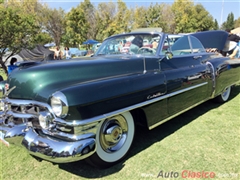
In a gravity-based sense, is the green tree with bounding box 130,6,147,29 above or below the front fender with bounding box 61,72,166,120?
above

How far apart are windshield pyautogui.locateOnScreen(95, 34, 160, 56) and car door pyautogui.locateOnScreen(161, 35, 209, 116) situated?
0.31m

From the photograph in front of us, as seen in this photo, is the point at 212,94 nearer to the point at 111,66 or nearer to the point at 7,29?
the point at 111,66

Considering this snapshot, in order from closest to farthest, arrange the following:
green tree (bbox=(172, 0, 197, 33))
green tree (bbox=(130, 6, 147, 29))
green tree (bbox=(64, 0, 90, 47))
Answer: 1. green tree (bbox=(64, 0, 90, 47))
2. green tree (bbox=(130, 6, 147, 29))
3. green tree (bbox=(172, 0, 197, 33))

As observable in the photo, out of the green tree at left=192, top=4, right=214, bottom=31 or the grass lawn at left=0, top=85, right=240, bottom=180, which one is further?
the green tree at left=192, top=4, right=214, bottom=31

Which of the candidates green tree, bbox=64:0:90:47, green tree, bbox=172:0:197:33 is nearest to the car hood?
green tree, bbox=64:0:90:47

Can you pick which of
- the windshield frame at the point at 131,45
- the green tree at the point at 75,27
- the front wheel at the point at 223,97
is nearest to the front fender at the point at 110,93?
the windshield frame at the point at 131,45

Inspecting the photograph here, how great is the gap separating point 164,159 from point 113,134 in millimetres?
731

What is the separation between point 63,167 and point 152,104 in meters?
1.34

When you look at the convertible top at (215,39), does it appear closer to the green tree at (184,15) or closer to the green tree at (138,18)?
the green tree at (138,18)

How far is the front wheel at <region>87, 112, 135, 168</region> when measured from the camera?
2398 mm

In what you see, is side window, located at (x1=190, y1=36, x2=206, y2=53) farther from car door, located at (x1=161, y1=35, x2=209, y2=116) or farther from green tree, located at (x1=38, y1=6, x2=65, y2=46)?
green tree, located at (x1=38, y1=6, x2=65, y2=46)

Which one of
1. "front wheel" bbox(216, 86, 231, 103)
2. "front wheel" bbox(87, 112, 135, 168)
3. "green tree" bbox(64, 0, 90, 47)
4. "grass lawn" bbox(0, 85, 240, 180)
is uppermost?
"green tree" bbox(64, 0, 90, 47)

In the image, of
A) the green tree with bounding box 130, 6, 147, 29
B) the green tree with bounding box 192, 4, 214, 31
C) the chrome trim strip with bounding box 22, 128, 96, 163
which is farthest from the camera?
the green tree with bounding box 192, 4, 214, 31

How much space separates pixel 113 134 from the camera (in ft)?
8.23
